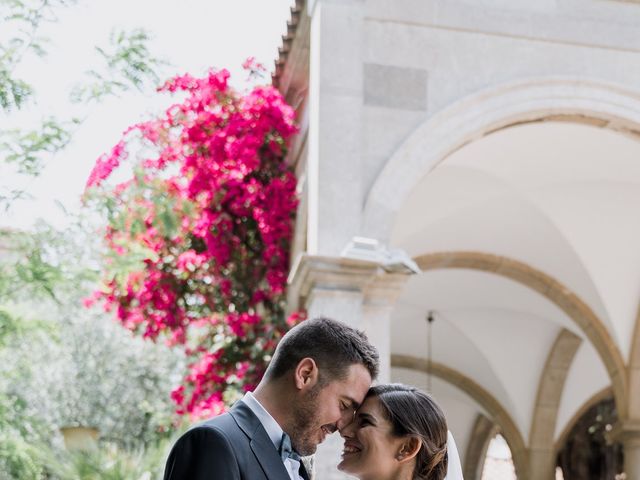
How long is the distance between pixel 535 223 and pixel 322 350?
10.3 metres

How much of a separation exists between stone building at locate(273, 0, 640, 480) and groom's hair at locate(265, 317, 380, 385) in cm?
517

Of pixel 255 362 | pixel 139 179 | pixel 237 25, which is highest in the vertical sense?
pixel 237 25

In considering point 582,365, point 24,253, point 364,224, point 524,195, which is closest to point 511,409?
point 582,365

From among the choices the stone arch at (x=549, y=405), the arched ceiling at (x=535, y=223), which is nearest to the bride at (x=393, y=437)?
the arched ceiling at (x=535, y=223)

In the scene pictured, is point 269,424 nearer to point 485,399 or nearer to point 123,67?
point 123,67

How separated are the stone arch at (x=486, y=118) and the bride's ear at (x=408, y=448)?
Result: 5.16 meters

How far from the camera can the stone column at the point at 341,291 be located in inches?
332

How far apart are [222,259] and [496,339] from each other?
8.42 metres

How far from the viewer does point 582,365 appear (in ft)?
59.8

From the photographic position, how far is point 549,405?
1838cm

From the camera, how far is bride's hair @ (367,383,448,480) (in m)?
3.61

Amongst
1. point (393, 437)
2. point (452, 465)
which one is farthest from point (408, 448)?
point (452, 465)

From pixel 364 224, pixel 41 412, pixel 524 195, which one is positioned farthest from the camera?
pixel 41 412

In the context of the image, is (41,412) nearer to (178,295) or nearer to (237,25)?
(178,295)
